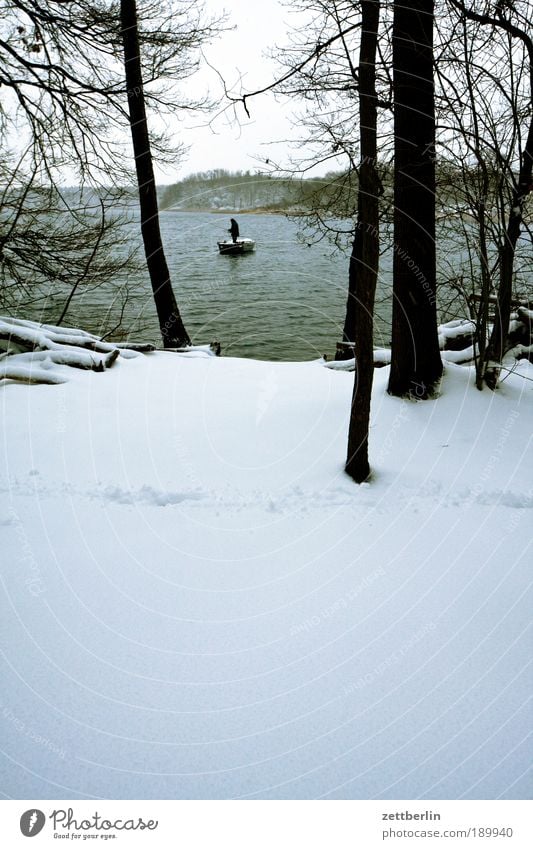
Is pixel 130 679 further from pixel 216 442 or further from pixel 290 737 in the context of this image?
pixel 216 442

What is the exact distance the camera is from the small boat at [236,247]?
93.9ft

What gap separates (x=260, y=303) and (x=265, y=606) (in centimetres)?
1841

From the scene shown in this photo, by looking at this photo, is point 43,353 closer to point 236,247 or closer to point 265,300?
point 265,300

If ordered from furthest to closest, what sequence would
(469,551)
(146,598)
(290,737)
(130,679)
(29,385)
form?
(29,385), (469,551), (146,598), (130,679), (290,737)

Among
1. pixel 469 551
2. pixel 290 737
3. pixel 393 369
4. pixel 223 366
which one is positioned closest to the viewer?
pixel 290 737

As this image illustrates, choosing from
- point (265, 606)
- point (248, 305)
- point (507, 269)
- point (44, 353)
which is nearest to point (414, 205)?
point (507, 269)

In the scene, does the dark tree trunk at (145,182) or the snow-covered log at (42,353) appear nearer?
the snow-covered log at (42,353)

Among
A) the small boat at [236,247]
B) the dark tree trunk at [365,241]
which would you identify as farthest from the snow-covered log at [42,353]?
the small boat at [236,247]

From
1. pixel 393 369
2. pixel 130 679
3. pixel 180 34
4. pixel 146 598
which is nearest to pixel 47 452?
pixel 146 598

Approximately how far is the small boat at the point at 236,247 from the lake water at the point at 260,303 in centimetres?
45

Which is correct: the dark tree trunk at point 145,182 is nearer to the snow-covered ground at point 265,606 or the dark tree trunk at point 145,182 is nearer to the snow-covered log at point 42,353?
the snow-covered log at point 42,353

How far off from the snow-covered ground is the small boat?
2479 centimetres

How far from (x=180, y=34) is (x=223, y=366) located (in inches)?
238

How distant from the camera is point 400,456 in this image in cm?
468
